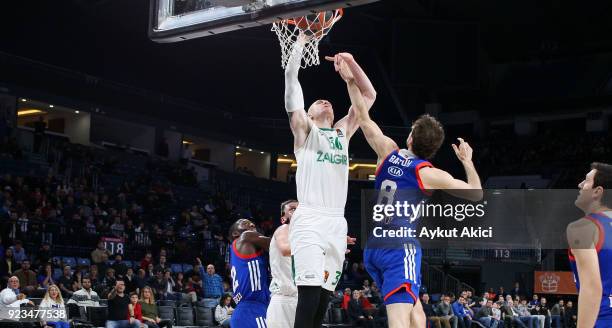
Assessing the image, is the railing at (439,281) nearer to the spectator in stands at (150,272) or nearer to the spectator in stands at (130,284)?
the spectator in stands at (150,272)

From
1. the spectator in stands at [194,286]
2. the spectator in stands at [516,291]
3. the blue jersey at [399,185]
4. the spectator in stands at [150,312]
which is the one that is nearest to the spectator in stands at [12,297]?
the spectator in stands at [150,312]

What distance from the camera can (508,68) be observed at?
1451 inches

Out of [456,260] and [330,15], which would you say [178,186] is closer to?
[456,260]

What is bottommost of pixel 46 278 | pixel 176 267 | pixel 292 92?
pixel 46 278

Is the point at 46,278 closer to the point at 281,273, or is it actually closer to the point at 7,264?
Result: the point at 7,264

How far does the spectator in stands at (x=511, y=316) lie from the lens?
2044 centimetres

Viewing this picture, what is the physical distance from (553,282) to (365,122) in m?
22.1

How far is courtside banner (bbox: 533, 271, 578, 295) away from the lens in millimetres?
25298

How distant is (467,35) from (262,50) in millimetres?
8480

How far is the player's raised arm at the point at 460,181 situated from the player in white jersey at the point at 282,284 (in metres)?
1.46

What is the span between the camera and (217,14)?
279 inches

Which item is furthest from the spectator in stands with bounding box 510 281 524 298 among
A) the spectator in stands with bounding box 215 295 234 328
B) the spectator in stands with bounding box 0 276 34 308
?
the spectator in stands with bounding box 0 276 34 308

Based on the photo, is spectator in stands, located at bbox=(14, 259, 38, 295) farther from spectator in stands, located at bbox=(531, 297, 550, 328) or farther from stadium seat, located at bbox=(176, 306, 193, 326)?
spectator in stands, located at bbox=(531, 297, 550, 328)

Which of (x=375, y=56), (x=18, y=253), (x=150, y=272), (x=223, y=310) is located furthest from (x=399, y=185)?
(x=375, y=56)
